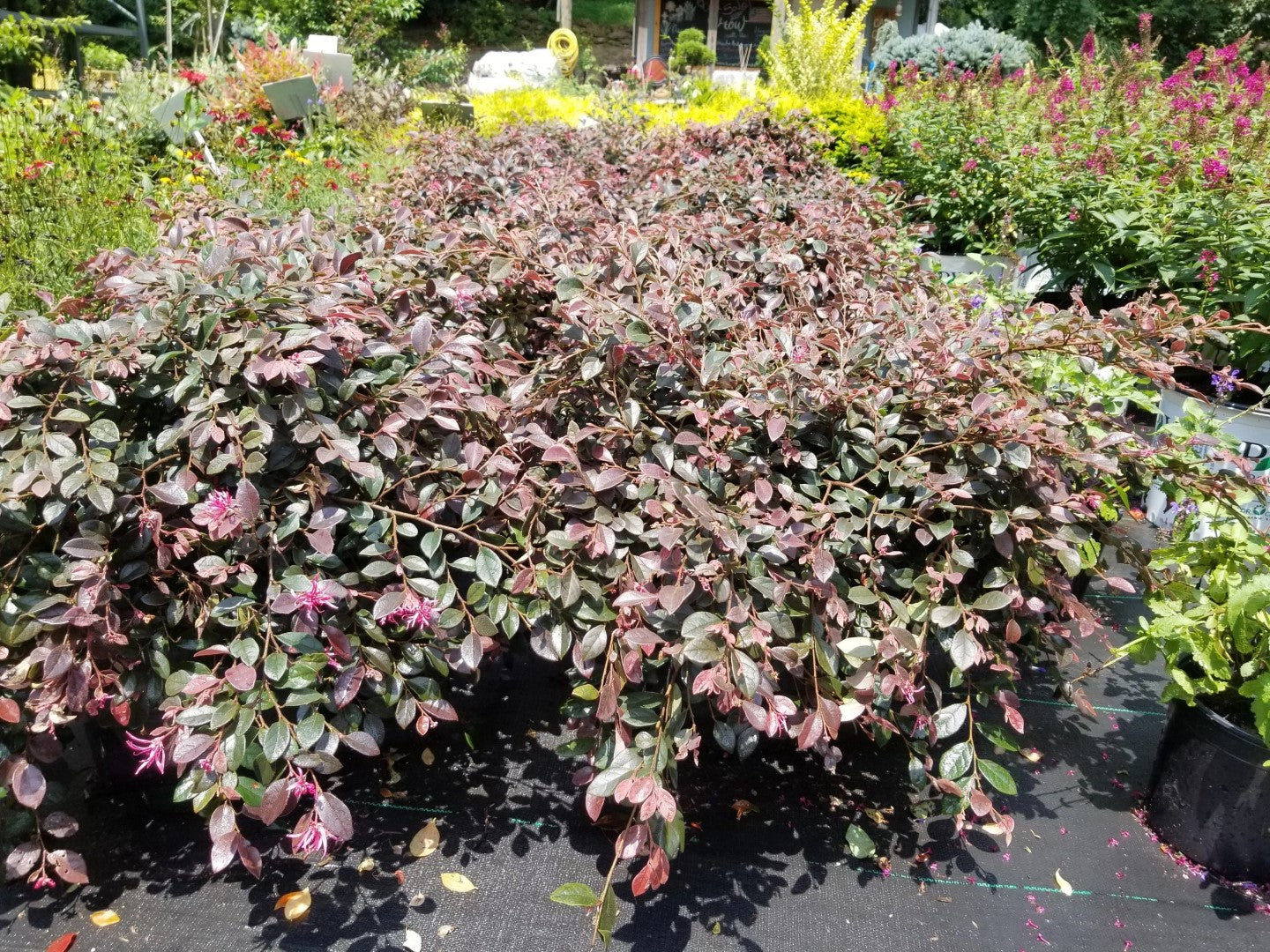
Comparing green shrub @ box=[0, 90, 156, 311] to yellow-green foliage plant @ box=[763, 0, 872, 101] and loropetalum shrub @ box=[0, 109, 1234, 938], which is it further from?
yellow-green foliage plant @ box=[763, 0, 872, 101]

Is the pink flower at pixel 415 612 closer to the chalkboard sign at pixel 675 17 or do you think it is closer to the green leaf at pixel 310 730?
the green leaf at pixel 310 730

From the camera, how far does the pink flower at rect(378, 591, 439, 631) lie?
147cm

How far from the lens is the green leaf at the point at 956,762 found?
1613 millimetres

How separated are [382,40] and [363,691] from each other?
2167 cm

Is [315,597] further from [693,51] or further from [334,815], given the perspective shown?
[693,51]

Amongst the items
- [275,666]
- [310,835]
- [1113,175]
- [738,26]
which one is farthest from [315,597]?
[738,26]

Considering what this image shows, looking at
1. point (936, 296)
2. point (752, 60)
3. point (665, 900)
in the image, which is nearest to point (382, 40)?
point (752, 60)

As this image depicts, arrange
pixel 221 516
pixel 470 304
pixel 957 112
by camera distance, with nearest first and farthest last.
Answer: pixel 221 516 < pixel 470 304 < pixel 957 112

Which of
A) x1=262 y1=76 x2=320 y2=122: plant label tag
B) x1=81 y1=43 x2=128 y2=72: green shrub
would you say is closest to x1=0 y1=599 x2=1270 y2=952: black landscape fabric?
x1=262 y1=76 x2=320 y2=122: plant label tag

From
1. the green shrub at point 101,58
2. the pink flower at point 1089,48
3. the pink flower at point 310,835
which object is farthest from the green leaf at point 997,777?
the green shrub at point 101,58

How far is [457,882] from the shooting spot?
1.77 meters

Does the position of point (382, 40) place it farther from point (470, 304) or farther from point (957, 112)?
point (470, 304)

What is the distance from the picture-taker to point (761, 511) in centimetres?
159

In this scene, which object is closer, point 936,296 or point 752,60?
point 936,296
